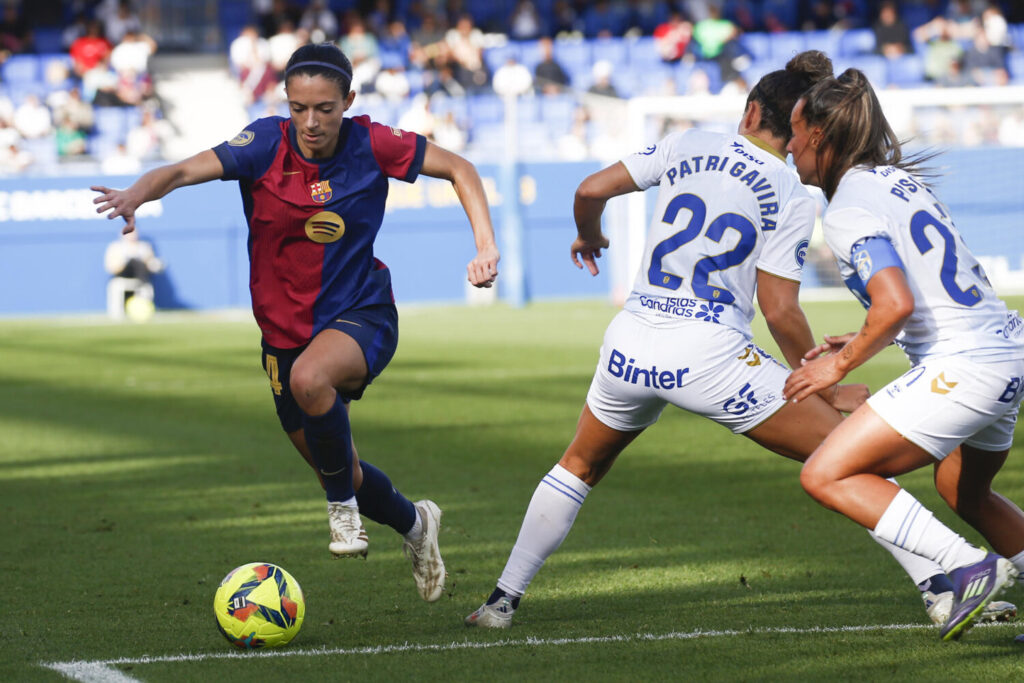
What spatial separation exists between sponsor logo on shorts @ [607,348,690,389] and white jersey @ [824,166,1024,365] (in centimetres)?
69

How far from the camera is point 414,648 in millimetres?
4832

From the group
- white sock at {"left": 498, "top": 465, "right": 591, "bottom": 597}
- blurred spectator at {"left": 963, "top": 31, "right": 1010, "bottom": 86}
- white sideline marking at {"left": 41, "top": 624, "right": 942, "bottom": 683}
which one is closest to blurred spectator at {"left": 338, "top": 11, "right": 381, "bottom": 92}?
blurred spectator at {"left": 963, "top": 31, "right": 1010, "bottom": 86}

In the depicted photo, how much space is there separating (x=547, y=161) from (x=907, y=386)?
834 inches

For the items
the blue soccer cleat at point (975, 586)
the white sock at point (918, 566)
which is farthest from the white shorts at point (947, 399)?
the white sock at point (918, 566)

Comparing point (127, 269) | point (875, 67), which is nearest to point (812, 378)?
point (127, 269)

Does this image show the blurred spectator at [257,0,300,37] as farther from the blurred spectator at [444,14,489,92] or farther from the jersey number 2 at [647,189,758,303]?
the jersey number 2 at [647,189,758,303]

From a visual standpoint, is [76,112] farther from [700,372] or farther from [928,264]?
[928,264]

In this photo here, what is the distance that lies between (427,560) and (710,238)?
5.89 feet

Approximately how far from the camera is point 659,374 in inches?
187

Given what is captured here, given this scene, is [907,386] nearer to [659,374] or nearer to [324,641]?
[659,374]

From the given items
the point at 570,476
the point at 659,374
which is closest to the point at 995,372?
the point at 659,374

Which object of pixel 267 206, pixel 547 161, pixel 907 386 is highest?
pixel 267 206

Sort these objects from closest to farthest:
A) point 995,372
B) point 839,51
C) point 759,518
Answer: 1. point 995,372
2. point 759,518
3. point 839,51

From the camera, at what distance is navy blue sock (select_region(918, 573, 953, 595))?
4613mm
